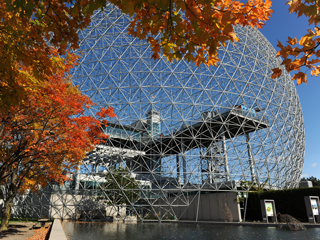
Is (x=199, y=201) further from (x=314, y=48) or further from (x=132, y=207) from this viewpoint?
(x=314, y=48)

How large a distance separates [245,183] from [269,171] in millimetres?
3640

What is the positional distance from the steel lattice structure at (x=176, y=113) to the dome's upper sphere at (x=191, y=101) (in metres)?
0.10

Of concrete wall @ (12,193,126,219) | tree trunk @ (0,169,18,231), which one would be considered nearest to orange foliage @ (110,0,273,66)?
tree trunk @ (0,169,18,231)

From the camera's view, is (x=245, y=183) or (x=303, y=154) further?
(x=303, y=154)

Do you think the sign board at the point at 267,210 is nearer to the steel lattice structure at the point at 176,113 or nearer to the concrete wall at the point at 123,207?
the concrete wall at the point at 123,207

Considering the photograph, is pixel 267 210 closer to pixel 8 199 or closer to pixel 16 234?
pixel 16 234

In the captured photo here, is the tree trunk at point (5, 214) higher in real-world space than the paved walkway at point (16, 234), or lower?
higher

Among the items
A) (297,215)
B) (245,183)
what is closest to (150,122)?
(245,183)

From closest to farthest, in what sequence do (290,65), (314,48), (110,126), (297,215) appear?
(314,48) → (290,65) → (297,215) → (110,126)

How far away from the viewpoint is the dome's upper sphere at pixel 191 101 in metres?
22.9

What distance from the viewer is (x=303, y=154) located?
30547 millimetres

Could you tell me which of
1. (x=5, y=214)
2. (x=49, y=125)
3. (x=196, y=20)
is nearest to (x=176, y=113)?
(x=49, y=125)

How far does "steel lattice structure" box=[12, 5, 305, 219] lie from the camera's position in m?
22.6

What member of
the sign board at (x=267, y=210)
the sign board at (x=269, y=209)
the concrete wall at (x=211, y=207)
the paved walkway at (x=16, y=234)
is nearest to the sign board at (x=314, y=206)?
the sign board at (x=267, y=210)
